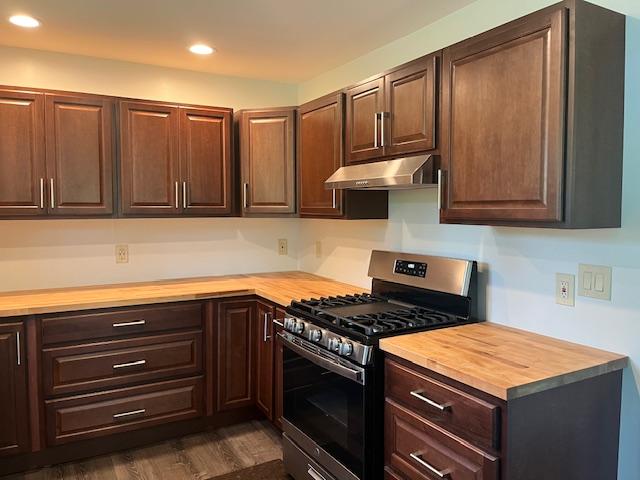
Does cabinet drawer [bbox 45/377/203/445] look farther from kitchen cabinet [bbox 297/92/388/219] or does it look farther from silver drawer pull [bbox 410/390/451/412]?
silver drawer pull [bbox 410/390/451/412]

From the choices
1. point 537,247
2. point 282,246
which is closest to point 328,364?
point 537,247

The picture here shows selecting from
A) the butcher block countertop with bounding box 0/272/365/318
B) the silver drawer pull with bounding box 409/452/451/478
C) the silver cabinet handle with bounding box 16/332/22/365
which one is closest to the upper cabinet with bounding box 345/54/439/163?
the butcher block countertop with bounding box 0/272/365/318

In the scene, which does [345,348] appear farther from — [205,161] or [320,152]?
[205,161]

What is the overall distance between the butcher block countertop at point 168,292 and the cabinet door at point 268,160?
51 cm

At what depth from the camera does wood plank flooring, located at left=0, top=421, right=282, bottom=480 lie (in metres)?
2.58

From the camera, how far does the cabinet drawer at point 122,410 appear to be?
262 cm

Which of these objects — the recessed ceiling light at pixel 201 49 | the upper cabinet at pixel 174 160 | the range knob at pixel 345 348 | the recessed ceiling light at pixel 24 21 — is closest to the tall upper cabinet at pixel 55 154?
the upper cabinet at pixel 174 160

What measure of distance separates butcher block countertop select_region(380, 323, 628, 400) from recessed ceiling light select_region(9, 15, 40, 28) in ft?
7.58

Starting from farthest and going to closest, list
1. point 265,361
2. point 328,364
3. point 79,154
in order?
1. point 265,361
2. point 79,154
3. point 328,364

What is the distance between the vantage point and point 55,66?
3.00 meters

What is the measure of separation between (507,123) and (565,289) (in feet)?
2.26

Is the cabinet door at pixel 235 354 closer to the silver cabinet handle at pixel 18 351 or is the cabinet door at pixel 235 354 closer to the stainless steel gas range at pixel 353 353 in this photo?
the stainless steel gas range at pixel 353 353

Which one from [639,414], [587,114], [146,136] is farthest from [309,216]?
[639,414]

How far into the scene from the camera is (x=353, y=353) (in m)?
2.00
